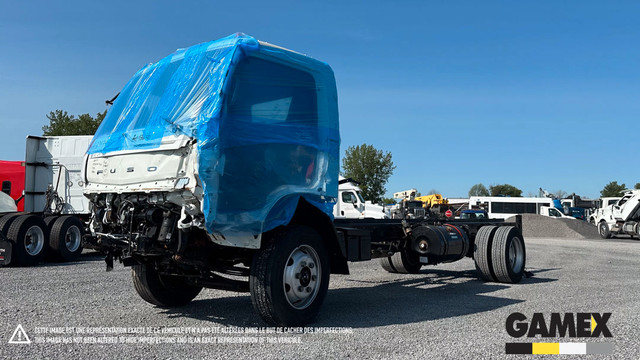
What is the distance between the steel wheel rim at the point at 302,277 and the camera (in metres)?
5.97

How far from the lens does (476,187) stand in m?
103

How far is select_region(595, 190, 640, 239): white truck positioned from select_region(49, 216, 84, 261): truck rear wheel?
28.6m

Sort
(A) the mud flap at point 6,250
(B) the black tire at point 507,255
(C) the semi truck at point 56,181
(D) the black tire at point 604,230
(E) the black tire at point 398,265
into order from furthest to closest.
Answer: (D) the black tire at point 604,230 < (C) the semi truck at point 56,181 < (A) the mud flap at point 6,250 < (E) the black tire at point 398,265 < (B) the black tire at point 507,255

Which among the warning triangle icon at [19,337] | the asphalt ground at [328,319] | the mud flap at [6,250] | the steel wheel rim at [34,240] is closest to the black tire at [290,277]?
the asphalt ground at [328,319]

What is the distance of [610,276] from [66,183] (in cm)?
1418

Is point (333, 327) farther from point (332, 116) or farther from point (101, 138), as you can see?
point (101, 138)

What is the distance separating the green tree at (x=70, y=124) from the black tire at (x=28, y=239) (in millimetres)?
26937

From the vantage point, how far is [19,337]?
560cm

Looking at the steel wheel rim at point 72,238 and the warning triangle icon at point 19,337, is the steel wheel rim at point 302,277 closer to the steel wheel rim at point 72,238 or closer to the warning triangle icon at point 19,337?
the warning triangle icon at point 19,337

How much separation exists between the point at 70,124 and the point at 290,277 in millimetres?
38326

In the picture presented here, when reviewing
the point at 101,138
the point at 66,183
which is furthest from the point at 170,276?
the point at 66,183

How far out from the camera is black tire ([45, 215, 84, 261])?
13.8 meters

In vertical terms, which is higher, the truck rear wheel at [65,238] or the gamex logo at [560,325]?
the truck rear wheel at [65,238]

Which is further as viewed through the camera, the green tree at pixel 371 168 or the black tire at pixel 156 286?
the green tree at pixel 371 168
